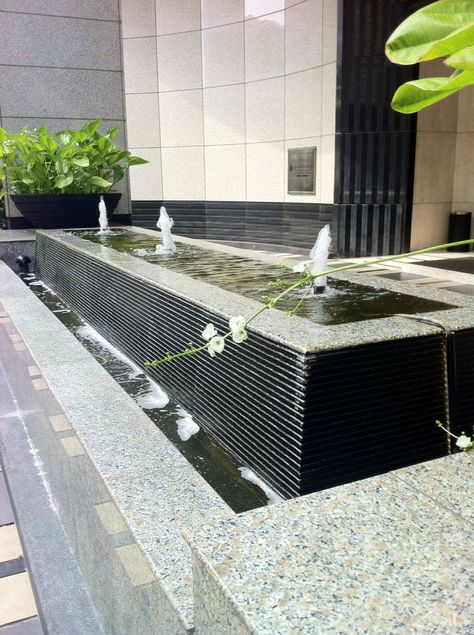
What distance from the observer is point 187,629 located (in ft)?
4.06

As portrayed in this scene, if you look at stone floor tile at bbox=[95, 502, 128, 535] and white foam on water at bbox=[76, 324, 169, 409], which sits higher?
stone floor tile at bbox=[95, 502, 128, 535]

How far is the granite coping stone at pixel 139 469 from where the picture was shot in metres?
1.47

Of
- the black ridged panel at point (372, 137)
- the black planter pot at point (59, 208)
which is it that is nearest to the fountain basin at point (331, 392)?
the black planter pot at point (59, 208)

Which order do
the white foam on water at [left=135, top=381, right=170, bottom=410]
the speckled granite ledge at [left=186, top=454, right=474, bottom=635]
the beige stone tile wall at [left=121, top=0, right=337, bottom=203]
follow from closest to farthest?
the speckled granite ledge at [left=186, top=454, right=474, bottom=635], the white foam on water at [left=135, top=381, right=170, bottom=410], the beige stone tile wall at [left=121, top=0, right=337, bottom=203]

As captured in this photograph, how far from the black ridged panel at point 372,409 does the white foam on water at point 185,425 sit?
0.80 m

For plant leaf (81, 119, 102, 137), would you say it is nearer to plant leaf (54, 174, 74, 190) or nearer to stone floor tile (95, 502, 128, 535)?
plant leaf (54, 174, 74, 190)

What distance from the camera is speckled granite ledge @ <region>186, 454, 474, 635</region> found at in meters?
0.82

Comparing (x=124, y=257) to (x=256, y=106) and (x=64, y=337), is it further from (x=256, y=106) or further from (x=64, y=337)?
(x=256, y=106)

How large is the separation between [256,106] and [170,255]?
8.23 m

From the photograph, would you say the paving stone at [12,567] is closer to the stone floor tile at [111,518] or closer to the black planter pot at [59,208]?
the stone floor tile at [111,518]

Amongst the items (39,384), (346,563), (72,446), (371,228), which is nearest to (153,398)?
(39,384)

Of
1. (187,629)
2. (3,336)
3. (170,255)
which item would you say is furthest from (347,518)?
(170,255)

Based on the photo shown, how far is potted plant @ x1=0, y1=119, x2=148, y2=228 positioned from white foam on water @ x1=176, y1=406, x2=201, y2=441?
19.7 feet

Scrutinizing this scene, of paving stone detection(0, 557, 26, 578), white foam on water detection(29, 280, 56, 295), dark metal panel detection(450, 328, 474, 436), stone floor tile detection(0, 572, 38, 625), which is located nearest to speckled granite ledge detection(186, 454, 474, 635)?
dark metal panel detection(450, 328, 474, 436)
